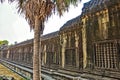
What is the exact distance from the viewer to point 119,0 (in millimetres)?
10500

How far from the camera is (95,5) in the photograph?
12672 mm

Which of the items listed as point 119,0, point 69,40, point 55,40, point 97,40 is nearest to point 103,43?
point 97,40

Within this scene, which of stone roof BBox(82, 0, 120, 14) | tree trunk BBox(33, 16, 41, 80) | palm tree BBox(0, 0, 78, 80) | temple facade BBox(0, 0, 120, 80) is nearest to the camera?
tree trunk BBox(33, 16, 41, 80)

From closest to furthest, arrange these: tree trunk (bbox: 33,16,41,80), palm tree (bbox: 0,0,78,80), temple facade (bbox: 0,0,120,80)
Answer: tree trunk (bbox: 33,16,41,80) < palm tree (bbox: 0,0,78,80) < temple facade (bbox: 0,0,120,80)

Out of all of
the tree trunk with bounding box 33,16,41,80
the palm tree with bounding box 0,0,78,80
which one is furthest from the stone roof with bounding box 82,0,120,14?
the tree trunk with bounding box 33,16,41,80

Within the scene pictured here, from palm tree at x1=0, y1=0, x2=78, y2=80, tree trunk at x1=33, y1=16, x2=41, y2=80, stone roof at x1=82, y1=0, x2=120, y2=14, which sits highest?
stone roof at x1=82, y1=0, x2=120, y2=14

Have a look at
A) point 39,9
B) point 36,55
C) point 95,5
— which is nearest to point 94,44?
point 95,5

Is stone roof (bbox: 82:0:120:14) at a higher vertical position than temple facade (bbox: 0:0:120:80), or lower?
higher

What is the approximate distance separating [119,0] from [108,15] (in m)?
1.07

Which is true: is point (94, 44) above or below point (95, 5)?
below

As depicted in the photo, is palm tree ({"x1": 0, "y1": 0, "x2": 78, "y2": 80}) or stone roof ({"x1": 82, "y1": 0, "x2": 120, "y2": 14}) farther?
stone roof ({"x1": 82, "y1": 0, "x2": 120, "y2": 14})

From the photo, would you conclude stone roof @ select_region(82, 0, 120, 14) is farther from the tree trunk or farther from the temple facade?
the tree trunk

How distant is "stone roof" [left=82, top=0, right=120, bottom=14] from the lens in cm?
1133

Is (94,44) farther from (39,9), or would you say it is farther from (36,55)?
(36,55)
